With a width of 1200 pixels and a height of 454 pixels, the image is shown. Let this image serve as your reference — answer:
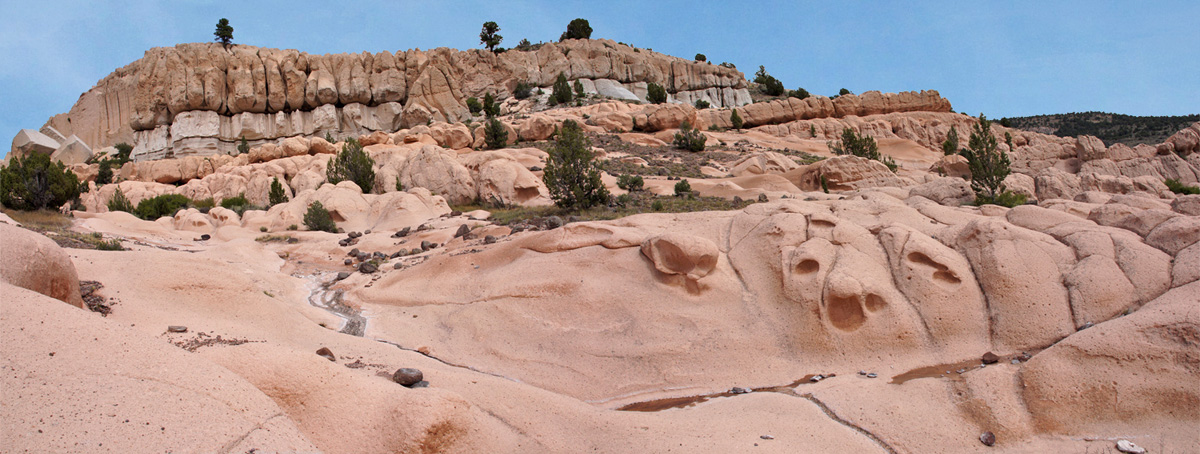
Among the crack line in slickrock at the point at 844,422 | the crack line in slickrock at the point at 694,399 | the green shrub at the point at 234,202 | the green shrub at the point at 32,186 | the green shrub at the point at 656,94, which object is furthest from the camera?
the green shrub at the point at 656,94

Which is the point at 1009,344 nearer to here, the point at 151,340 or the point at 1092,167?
the point at 151,340

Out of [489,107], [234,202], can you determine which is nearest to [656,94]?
[489,107]

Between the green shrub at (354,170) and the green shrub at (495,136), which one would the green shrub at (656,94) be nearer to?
the green shrub at (495,136)

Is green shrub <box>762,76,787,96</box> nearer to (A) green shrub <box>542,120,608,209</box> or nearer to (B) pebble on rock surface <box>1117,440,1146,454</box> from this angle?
(A) green shrub <box>542,120,608,209</box>

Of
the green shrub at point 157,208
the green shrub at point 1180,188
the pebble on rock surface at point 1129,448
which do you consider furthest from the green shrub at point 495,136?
the pebble on rock surface at point 1129,448

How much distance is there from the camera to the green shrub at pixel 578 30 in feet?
268

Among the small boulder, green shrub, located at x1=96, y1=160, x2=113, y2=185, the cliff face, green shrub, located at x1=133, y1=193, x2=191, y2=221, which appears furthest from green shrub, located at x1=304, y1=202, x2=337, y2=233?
the cliff face

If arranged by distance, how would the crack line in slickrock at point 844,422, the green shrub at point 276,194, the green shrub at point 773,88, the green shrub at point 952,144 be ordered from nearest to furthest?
the crack line in slickrock at point 844,422, the green shrub at point 276,194, the green shrub at point 952,144, the green shrub at point 773,88

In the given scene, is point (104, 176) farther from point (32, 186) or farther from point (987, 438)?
point (987, 438)

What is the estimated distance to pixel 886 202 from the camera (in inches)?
477

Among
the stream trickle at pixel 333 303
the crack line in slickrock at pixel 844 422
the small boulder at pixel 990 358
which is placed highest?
the stream trickle at pixel 333 303

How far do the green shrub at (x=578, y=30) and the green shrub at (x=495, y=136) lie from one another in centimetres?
4307

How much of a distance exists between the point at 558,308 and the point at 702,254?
2.38 m

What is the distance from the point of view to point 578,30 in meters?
81.8
